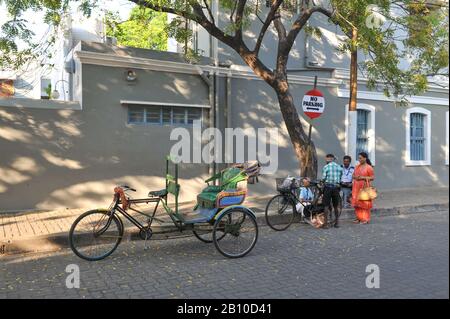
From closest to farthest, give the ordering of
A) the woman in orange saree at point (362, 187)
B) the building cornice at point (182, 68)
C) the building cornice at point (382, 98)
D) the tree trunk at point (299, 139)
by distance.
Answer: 1. the woman in orange saree at point (362, 187)
2. the tree trunk at point (299, 139)
3. the building cornice at point (182, 68)
4. the building cornice at point (382, 98)

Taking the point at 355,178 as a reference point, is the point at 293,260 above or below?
below

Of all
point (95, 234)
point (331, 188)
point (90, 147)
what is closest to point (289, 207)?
point (331, 188)

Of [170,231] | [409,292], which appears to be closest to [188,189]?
[170,231]

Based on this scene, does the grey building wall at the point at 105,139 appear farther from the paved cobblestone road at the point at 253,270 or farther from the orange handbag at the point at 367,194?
the orange handbag at the point at 367,194

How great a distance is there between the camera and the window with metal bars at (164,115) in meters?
11.8

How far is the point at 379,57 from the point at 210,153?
16.7 ft

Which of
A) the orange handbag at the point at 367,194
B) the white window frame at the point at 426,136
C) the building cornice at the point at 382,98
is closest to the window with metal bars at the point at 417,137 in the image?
the white window frame at the point at 426,136

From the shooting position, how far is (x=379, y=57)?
1027 centimetres

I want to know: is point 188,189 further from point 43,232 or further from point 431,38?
point 431,38

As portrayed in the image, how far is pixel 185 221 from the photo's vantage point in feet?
22.2

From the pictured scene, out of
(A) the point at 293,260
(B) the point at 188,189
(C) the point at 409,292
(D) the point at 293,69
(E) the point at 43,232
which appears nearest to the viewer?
(C) the point at 409,292

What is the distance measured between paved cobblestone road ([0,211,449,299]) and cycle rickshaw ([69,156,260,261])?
0.77ft

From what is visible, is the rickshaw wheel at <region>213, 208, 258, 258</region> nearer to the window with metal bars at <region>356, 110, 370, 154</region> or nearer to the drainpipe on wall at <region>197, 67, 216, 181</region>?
the drainpipe on wall at <region>197, 67, 216, 181</region>

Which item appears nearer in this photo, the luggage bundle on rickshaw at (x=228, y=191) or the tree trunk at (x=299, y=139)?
the luggage bundle on rickshaw at (x=228, y=191)
